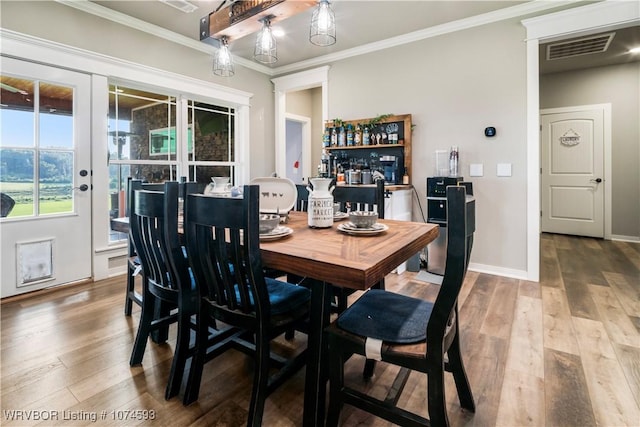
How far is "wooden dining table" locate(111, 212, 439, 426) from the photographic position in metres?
1.01

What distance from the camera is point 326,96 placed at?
4.49 m

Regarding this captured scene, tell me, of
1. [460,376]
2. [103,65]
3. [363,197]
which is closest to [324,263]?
[460,376]

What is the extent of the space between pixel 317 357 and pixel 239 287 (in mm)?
403

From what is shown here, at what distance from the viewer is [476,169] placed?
137 inches

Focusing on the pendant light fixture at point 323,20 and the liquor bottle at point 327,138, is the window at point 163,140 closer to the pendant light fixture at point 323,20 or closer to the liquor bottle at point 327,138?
the liquor bottle at point 327,138

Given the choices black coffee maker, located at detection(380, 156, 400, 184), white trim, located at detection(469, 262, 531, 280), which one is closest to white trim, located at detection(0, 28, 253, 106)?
black coffee maker, located at detection(380, 156, 400, 184)

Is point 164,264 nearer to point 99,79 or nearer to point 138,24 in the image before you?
point 99,79

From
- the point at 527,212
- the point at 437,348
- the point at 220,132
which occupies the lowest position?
the point at 437,348

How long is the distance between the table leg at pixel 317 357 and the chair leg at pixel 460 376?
546 mm

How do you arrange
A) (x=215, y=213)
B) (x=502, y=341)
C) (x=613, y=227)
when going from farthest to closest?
(x=613, y=227), (x=502, y=341), (x=215, y=213)

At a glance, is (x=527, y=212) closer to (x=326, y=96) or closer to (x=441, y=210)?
(x=441, y=210)

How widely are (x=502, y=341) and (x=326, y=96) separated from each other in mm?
3594

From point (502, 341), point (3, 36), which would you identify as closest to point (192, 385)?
point (502, 341)

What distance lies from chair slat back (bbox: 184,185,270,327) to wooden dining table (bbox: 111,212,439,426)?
0.08 meters
